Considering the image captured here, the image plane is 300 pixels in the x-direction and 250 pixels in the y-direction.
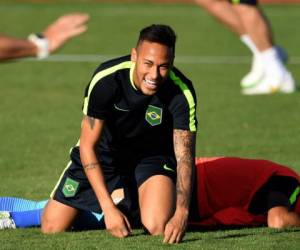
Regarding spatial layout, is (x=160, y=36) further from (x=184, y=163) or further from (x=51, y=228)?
(x=51, y=228)

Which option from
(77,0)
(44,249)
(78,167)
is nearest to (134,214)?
(78,167)

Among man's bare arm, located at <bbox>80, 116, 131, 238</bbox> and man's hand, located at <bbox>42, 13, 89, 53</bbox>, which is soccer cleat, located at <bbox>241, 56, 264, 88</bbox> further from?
man's hand, located at <bbox>42, 13, 89, 53</bbox>

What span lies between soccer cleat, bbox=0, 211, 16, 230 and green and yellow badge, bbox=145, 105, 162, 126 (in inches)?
44.2

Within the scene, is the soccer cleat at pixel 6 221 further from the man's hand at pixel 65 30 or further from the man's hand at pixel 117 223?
the man's hand at pixel 65 30

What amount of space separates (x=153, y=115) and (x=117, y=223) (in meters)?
0.88

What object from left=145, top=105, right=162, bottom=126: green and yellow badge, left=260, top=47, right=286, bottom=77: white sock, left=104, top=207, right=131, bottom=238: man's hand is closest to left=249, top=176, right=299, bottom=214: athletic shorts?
left=145, top=105, right=162, bottom=126: green and yellow badge

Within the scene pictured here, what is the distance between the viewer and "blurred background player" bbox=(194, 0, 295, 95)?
12.6 metres

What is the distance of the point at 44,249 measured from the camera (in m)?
6.69

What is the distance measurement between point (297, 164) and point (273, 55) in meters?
3.35

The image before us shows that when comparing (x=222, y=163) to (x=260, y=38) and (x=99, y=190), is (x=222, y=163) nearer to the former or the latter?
(x=99, y=190)

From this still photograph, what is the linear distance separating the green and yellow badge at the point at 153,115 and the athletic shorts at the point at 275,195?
0.86 meters

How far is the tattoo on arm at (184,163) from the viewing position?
694cm

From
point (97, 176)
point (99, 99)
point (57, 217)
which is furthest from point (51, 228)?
point (99, 99)


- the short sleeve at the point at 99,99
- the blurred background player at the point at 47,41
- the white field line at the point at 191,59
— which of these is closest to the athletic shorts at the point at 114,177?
the short sleeve at the point at 99,99
